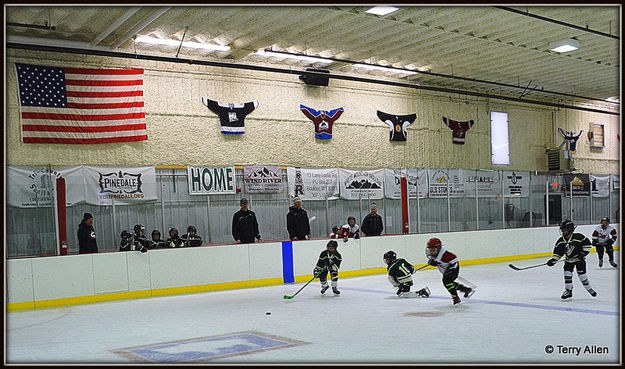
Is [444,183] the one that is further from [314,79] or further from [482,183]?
[314,79]

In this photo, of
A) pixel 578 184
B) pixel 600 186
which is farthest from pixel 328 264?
pixel 600 186

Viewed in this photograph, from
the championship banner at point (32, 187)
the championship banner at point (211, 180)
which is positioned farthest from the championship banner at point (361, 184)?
the championship banner at point (32, 187)

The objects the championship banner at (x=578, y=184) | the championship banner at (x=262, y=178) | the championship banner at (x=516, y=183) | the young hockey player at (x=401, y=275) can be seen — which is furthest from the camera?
the championship banner at (x=578, y=184)

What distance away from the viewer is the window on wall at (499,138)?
22.7 metres

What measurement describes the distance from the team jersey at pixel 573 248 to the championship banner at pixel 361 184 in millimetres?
7919

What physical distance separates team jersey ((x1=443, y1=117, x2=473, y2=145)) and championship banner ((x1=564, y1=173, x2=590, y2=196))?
367 cm

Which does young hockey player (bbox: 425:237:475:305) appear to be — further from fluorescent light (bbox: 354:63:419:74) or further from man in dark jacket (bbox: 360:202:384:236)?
fluorescent light (bbox: 354:63:419:74)

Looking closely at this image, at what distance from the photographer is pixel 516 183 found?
794 inches

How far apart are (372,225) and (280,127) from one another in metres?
3.66

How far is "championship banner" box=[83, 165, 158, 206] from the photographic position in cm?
1400

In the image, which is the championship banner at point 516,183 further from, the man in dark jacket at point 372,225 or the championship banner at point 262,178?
the championship banner at point 262,178

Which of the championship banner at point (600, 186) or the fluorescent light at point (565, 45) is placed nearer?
the fluorescent light at point (565, 45)

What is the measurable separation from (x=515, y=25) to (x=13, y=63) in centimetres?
1114

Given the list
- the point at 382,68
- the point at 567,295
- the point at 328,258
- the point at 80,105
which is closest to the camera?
the point at 567,295
